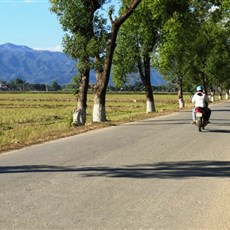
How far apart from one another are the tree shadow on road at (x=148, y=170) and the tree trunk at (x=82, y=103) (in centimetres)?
1320

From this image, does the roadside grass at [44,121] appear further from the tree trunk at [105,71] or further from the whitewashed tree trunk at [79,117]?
the tree trunk at [105,71]

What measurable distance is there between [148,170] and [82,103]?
1455cm

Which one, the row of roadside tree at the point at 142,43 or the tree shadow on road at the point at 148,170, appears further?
the row of roadside tree at the point at 142,43

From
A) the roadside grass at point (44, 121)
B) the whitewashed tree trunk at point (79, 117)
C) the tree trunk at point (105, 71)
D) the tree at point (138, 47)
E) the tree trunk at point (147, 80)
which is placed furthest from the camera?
the tree trunk at point (147, 80)

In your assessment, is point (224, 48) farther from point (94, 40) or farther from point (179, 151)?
point (179, 151)

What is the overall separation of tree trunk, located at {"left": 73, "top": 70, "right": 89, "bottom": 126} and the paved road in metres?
9.37

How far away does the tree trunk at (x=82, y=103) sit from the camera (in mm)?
23734

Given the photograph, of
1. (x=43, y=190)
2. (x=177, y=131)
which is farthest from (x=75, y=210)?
(x=177, y=131)

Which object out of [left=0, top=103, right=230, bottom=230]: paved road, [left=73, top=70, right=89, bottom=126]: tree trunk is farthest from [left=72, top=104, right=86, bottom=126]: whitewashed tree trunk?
[left=0, top=103, right=230, bottom=230]: paved road

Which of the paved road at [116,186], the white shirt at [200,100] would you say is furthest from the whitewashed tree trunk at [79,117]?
the paved road at [116,186]

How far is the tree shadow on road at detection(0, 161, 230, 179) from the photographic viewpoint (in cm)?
933

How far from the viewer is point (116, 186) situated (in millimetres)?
8227

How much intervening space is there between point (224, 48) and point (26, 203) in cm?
6535

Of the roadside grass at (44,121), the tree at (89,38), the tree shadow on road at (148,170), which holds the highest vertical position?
the tree at (89,38)
